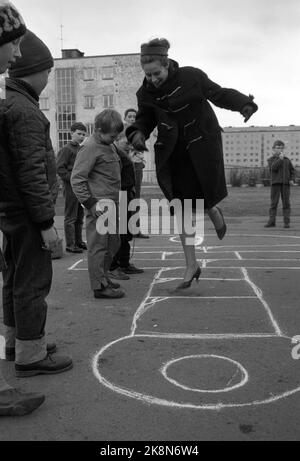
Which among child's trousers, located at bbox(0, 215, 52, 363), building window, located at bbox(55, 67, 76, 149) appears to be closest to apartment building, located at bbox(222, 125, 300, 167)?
building window, located at bbox(55, 67, 76, 149)

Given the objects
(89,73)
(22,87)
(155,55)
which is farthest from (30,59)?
(89,73)

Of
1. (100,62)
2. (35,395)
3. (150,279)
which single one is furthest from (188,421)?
(100,62)

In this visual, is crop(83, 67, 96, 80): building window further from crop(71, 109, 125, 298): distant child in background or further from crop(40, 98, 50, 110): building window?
crop(71, 109, 125, 298): distant child in background

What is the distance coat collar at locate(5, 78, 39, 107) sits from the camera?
2.97m

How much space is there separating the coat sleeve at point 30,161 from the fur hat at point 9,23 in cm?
43

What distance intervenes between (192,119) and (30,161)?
213cm

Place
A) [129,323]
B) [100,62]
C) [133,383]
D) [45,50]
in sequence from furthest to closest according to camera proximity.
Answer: [100,62] < [129,323] < [45,50] < [133,383]

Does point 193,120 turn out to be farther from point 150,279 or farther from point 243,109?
point 150,279

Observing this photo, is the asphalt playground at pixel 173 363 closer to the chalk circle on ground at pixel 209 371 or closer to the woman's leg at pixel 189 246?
the chalk circle on ground at pixel 209 371

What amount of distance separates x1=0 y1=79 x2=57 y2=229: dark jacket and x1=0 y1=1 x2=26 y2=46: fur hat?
1.38 feet

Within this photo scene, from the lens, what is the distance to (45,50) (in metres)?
3.15

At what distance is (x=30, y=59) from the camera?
3.06 m
